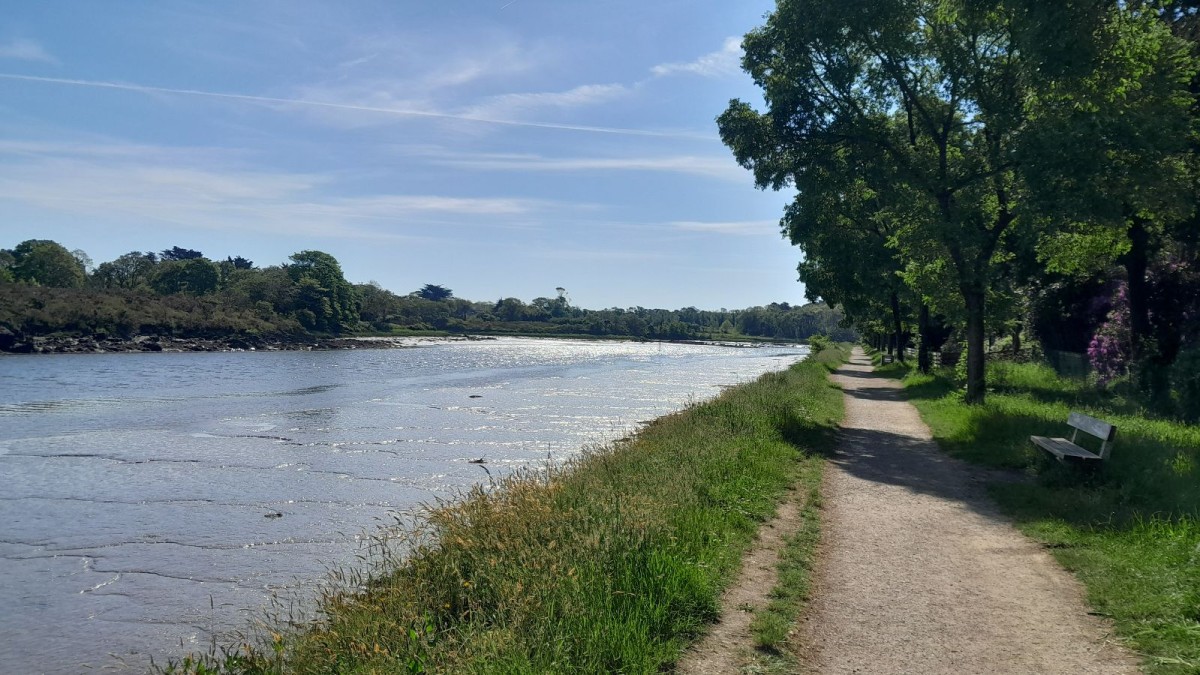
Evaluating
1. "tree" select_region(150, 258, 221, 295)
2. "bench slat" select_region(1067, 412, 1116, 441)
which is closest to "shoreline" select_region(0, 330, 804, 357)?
"tree" select_region(150, 258, 221, 295)

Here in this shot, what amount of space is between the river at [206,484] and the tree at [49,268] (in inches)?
3088

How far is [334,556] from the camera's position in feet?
36.3

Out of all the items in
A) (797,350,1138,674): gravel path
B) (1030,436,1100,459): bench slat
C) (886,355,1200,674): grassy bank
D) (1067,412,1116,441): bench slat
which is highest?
(1067,412,1116,441): bench slat

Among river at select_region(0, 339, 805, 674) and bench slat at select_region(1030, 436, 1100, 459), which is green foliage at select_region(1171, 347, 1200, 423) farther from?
river at select_region(0, 339, 805, 674)

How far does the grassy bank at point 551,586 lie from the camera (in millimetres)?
5332

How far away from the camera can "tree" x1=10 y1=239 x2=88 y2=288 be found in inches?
3944

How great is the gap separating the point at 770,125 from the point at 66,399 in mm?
31549

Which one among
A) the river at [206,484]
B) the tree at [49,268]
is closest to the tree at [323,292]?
the tree at [49,268]

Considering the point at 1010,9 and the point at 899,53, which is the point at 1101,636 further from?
the point at 899,53

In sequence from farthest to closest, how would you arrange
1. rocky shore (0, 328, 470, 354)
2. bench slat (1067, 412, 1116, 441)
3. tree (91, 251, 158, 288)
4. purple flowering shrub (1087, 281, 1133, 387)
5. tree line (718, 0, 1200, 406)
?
tree (91, 251, 158, 288), rocky shore (0, 328, 470, 354), purple flowering shrub (1087, 281, 1133, 387), tree line (718, 0, 1200, 406), bench slat (1067, 412, 1116, 441)

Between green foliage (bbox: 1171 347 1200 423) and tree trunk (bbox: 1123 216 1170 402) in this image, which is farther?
tree trunk (bbox: 1123 216 1170 402)

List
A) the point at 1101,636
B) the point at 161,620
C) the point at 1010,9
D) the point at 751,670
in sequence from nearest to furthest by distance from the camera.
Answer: the point at 751,670 < the point at 1101,636 < the point at 161,620 < the point at 1010,9

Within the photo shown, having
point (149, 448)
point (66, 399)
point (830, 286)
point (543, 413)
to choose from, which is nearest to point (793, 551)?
point (149, 448)

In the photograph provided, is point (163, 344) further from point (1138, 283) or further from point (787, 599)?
point (787, 599)
